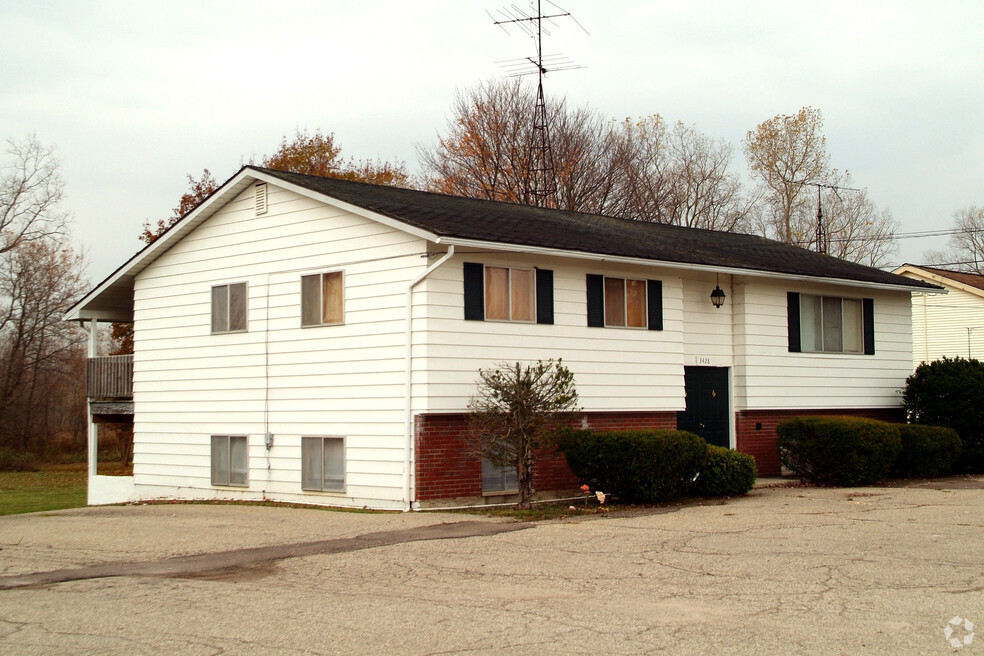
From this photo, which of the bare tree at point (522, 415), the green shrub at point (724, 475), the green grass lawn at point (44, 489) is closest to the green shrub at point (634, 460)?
the green shrub at point (724, 475)

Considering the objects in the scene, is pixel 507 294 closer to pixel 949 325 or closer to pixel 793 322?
pixel 793 322

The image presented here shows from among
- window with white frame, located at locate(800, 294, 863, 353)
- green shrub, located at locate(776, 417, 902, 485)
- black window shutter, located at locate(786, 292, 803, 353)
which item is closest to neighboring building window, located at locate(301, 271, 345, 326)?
green shrub, located at locate(776, 417, 902, 485)

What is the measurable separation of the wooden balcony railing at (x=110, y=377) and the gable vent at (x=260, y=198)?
5855 mm

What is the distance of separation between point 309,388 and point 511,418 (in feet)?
14.6

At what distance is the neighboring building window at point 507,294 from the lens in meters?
16.6

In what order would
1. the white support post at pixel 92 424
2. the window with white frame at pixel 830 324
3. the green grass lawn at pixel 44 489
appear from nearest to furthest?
the window with white frame at pixel 830 324
the white support post at pixel 92 424
the green grass lawn at pixel 44 489

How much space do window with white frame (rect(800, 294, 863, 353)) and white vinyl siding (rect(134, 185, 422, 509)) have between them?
9948 mm

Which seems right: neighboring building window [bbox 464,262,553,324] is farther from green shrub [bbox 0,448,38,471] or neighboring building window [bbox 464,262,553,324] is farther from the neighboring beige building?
green shrub [bbox 0,448,38,471]

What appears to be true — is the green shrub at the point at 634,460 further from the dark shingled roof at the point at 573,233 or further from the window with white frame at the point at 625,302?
the dark shingled roof at the point at 573,233

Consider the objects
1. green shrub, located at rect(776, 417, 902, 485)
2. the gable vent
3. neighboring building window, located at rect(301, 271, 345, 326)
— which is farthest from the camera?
the gable vent

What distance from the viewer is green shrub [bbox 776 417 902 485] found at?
18.5m

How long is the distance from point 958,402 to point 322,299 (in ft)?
43.2

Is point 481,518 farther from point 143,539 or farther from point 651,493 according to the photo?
point 143,539

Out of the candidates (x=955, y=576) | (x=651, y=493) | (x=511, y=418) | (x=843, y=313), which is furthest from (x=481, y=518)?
(x=843, y=313)
